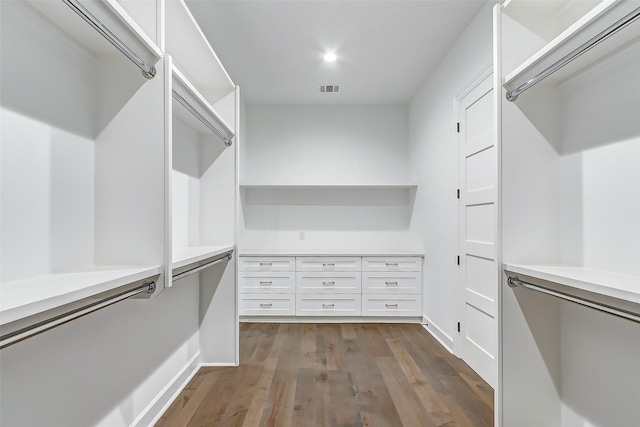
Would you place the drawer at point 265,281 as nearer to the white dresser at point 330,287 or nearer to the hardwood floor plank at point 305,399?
the white dresser at point 330,287

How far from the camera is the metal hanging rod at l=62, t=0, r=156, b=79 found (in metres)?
0.96

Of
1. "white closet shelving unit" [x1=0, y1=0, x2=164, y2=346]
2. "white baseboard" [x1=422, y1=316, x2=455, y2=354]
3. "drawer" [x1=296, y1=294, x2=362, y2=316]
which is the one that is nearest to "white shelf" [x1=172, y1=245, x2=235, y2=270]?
"white closet shelving unit" [x1=0, y1=0, x2=164, y2=346]

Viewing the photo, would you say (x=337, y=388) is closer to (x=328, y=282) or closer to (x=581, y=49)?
(x=328, y=282)

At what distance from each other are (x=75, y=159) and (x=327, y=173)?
338 centimetres

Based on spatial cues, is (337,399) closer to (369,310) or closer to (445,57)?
(369,310)

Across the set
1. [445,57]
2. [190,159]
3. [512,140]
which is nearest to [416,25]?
[445,57]

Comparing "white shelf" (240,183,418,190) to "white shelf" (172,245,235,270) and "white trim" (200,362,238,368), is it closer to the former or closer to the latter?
"white shelf" (172,245,235,270)

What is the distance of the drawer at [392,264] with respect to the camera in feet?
12.7

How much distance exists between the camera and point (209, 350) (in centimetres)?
264

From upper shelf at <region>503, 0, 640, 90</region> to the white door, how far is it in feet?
2.87

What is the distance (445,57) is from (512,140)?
192 cm

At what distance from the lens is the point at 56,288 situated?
3.01ft

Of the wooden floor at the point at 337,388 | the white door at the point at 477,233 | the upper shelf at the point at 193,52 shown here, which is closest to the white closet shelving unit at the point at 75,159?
the upper shelf at the point at 193,52

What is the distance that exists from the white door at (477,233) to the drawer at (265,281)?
1.86m
